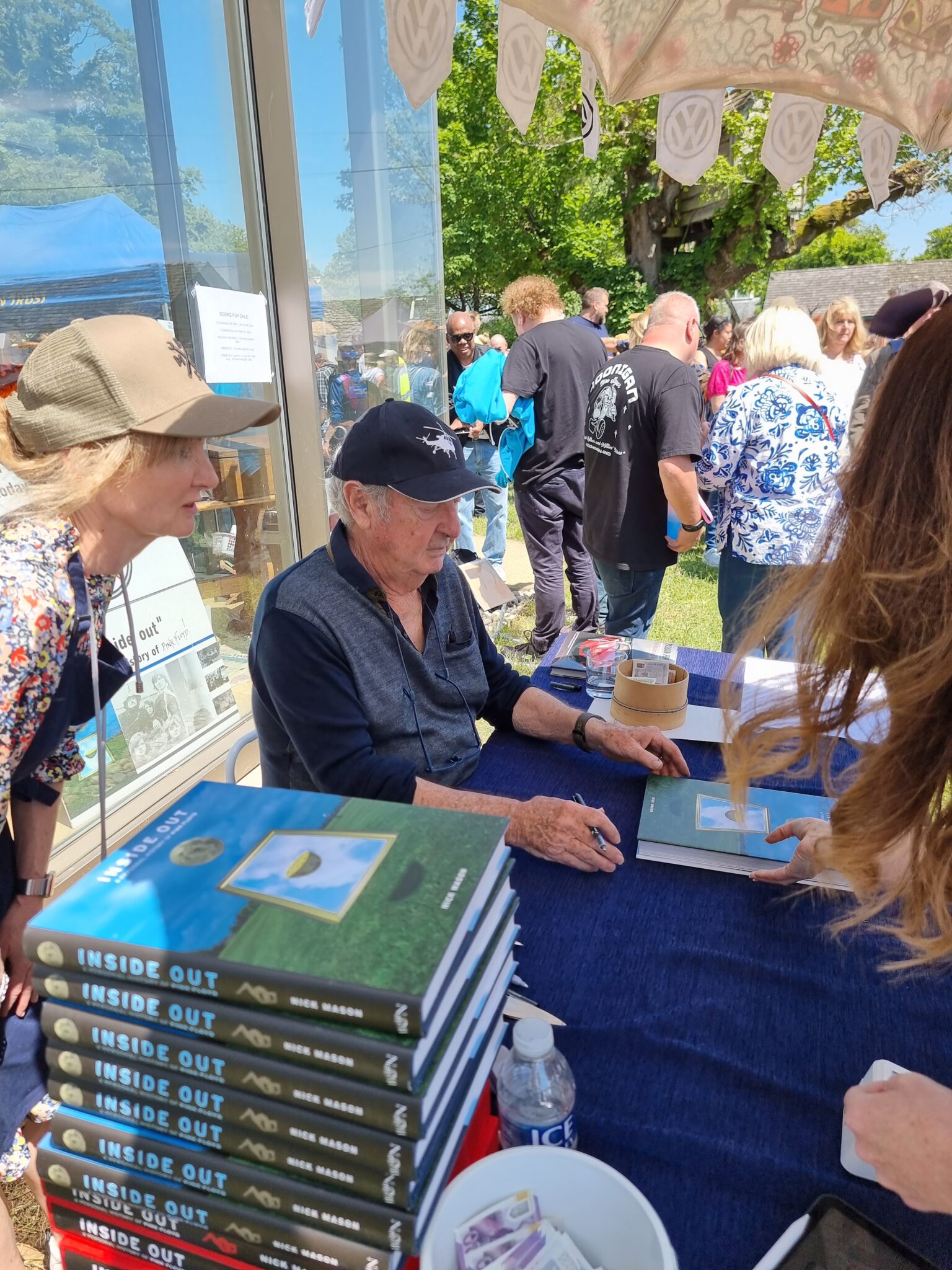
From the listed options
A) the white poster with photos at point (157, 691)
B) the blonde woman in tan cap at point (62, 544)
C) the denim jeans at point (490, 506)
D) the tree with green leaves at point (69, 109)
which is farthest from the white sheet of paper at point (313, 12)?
the denim jeans at point (490, 506)

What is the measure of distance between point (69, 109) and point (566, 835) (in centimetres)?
292

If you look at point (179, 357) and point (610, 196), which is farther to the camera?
point (610, 196)

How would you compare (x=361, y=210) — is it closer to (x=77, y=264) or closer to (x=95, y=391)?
(x=77, y=264)

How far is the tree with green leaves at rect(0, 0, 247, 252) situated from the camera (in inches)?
96.7

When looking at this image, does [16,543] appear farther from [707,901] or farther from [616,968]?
[707,901]

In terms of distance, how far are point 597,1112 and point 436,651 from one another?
1.05m

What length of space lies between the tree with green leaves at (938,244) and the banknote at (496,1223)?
41693 millimetres

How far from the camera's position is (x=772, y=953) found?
1132 mm

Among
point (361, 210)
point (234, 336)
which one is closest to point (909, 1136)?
point (234, 336)

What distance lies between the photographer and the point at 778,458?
3115 mm

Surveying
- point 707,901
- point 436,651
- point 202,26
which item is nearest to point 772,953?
point 707,901

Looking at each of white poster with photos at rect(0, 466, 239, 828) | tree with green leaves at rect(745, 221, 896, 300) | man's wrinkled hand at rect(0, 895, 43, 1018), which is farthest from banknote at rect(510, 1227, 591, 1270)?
tree with green leaves at rect(745, 221, 896, 300)

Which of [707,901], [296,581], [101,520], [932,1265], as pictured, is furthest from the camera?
[296,581]

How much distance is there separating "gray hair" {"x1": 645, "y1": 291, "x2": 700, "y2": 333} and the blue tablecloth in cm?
270
